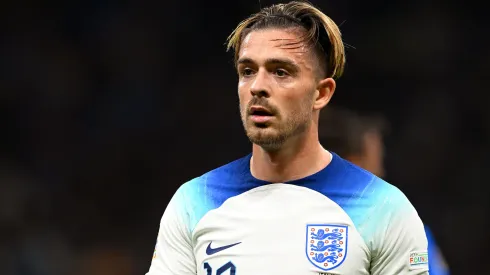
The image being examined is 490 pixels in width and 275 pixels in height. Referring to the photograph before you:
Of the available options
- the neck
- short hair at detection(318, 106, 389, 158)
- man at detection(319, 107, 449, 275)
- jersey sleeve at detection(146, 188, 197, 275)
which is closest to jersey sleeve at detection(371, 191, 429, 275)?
the neck

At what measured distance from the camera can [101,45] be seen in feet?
20.2

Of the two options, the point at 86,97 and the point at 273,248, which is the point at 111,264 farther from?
the point at 273,248

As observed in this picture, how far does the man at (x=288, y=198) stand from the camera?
2.58 metres

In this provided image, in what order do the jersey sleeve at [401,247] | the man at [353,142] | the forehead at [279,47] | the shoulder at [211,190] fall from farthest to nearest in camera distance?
the man at [353,142], the shoulder at [211,190], the forehead at [279,47], the jersey sleeve at [401,247]

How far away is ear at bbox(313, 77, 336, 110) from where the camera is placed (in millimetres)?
2748

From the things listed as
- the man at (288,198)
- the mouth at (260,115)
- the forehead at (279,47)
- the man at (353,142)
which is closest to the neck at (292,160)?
the man at (288,198)

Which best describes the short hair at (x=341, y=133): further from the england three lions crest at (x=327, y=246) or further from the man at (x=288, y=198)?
the england three lions crest at (x=327, y=246)

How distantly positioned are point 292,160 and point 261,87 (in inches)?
11.1

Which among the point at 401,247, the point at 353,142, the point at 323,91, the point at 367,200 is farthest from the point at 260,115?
the point at 353,142

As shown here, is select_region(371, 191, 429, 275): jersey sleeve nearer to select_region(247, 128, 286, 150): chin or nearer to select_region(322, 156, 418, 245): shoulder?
select_region(322, 156, 418, 245): shoulder

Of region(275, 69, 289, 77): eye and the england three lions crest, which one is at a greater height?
region(275, 69, 289, 77): eye

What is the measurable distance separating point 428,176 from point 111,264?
7.24 feet

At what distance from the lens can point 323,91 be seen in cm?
277

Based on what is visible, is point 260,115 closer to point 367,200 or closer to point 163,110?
point 367,200
